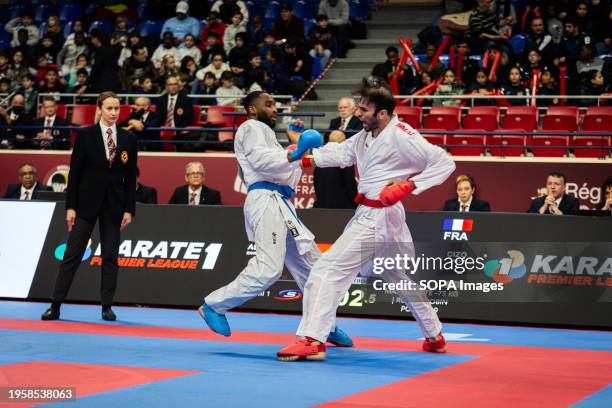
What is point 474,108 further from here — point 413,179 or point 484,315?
point 413,179

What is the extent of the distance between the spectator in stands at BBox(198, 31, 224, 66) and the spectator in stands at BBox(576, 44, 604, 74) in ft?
22.9

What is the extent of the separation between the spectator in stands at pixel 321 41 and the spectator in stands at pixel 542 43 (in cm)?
405

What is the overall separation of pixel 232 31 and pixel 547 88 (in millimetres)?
7021

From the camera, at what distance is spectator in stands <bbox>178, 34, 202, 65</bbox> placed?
19.7m

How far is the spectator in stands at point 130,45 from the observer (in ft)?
65.7

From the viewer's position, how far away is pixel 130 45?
20438mm

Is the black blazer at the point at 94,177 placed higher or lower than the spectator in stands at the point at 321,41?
lower

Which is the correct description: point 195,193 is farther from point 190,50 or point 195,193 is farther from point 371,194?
point 190,50

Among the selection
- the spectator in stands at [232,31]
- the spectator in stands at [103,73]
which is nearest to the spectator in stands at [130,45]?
the spectator in stands at [103,73]

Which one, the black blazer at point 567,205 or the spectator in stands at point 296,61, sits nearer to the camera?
the black blazer at point 567,205

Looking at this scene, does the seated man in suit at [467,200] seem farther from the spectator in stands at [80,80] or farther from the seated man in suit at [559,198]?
the spectator in stands at [80,80]

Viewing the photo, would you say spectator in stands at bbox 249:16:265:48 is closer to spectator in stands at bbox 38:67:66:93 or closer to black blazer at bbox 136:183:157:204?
spectator in stands at bbox 38:67:66:93

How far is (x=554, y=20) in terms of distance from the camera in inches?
703

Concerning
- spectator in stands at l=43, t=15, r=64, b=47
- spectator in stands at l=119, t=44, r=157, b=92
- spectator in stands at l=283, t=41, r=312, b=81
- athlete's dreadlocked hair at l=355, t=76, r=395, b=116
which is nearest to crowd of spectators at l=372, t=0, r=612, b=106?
spectator in stands at l=283, t=41, r=312, b=81
